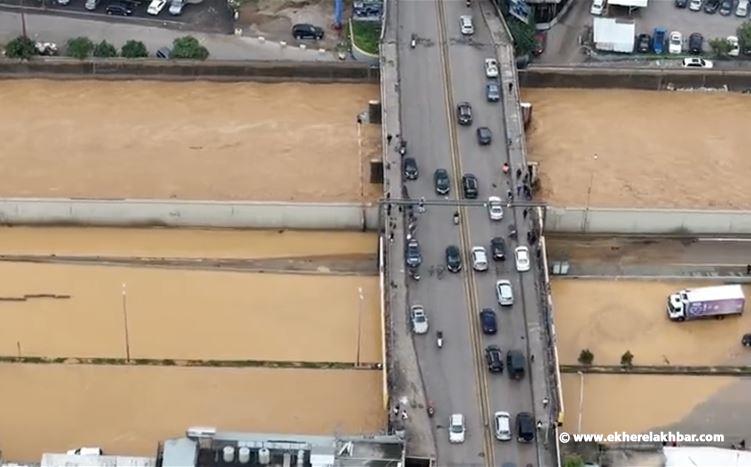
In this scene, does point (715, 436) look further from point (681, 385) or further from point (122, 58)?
point (122, 58)

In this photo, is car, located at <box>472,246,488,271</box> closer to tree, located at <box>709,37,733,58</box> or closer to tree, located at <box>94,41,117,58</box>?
tree, located at <box>709,37,733,58</box>

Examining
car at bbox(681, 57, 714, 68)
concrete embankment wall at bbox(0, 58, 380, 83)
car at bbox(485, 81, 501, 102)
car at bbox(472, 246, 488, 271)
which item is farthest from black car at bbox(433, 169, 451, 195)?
car at bbox(681, 57, 714, 68)

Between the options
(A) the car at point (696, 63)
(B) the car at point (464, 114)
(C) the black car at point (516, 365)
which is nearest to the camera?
(C) the black car at point (516, 365)

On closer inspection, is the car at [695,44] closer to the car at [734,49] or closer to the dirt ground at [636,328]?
the car at [734,49]

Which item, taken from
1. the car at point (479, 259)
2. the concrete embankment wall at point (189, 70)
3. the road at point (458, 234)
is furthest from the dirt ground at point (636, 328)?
the concrete embankment wall at point (189, 70)

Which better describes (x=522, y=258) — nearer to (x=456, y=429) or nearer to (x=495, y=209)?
(x=495, y=209)

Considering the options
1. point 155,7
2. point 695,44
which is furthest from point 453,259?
point 155,7
